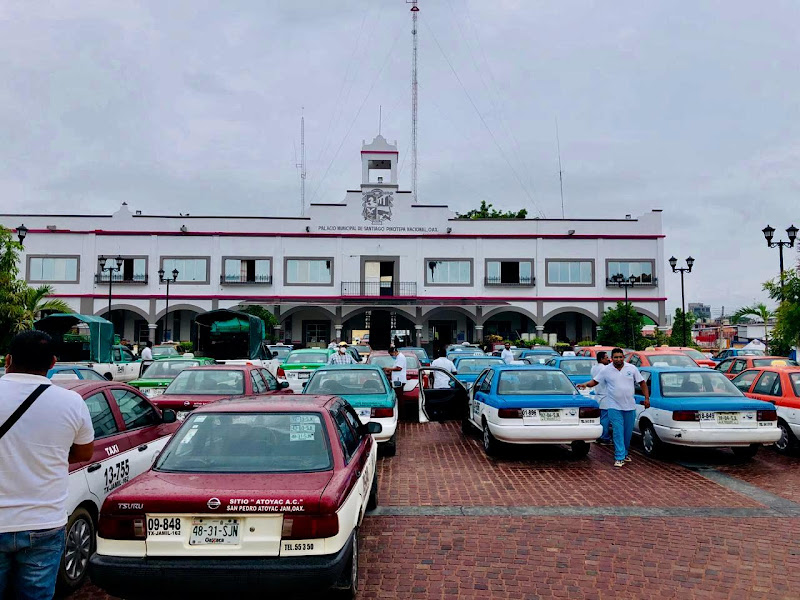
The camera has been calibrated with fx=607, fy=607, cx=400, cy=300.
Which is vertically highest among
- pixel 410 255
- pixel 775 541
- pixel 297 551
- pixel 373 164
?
pixel 373 164

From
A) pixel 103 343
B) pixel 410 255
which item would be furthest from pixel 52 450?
pixel 410 255

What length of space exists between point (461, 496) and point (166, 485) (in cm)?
426

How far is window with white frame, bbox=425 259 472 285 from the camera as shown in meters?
40.2

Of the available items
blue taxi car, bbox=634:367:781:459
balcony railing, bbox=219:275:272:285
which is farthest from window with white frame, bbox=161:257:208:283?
blue taxi car, bbox=634:367:781:459

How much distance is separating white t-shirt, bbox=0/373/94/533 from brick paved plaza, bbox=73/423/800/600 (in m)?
2.09

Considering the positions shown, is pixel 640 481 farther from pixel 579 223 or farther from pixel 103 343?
pixel 579 223

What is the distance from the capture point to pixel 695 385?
382 inches

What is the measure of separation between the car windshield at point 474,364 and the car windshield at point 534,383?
5.55m

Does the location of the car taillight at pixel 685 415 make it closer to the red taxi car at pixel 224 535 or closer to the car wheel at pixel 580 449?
the car wheel at pixel 580 449

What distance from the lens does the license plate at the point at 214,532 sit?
3836mm

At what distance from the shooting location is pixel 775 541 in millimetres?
5859

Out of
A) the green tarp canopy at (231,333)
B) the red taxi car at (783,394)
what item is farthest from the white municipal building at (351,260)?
the red taxi car at (783,394)

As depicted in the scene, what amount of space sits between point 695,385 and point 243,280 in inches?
1342

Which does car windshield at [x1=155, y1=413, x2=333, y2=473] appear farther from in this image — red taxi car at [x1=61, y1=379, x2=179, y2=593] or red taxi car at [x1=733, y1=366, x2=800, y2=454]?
red taxi car at [x1=733, y1=366, x2=800, y2=454]
